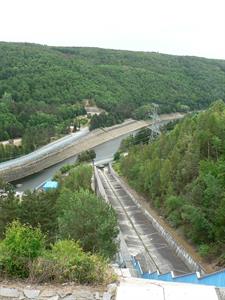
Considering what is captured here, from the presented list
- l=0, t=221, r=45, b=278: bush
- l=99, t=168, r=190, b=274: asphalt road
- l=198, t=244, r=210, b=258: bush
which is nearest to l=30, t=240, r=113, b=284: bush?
l=0, t=221, r=45, b=278: bush

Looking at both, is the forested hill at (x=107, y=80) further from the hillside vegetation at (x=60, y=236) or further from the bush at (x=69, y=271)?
the bush at (x=69, y=271)

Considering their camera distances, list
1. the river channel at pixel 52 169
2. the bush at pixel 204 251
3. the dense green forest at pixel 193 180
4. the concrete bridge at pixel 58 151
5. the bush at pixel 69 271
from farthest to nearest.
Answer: the concrete bridge at pixel 58 151
the river channel at pixel 52 169
the dense green forest at pixel 193 180
the bush at pixel 204 251
the bush at pixel 69 271

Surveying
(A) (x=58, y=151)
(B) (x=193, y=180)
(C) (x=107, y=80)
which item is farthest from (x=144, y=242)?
(C) (x=107, y=80)

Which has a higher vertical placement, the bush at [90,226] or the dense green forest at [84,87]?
the dense green forest at [84,87]

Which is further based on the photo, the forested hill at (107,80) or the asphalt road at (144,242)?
the forested hill at (107,80)

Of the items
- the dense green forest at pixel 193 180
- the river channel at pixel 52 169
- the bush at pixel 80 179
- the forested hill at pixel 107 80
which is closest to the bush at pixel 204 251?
the dense green forest at pixel 193 180

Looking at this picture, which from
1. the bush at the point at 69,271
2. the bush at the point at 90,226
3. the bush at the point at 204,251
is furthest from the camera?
the bush at the point at 204,251

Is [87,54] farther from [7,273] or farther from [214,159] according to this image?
[7,273]

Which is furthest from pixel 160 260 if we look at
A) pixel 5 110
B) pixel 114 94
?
pixel 114 94
